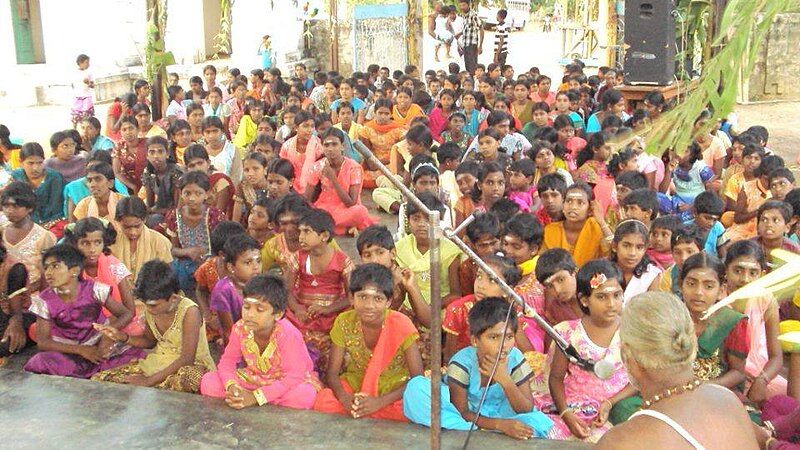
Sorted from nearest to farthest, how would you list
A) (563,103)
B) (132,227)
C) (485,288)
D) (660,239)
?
(485,288) → (660,239) → (132,227) → (563,103)

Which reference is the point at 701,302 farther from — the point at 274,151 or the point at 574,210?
the point at 274,151

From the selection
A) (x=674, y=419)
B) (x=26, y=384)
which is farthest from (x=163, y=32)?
(x=674, y=419)

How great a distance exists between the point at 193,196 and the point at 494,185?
6.00ft

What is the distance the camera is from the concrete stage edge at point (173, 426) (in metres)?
3.36

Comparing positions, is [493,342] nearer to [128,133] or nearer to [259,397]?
[259,397]

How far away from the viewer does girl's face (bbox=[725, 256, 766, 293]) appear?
12.5 feet

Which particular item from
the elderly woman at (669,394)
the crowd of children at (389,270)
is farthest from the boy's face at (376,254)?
the elderly woman at (669,394)

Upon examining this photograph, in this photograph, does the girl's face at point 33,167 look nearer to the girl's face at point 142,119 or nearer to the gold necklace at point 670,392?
the girl's face at point 142,119

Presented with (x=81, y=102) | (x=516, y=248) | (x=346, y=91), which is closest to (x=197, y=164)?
(x=516, y=248)

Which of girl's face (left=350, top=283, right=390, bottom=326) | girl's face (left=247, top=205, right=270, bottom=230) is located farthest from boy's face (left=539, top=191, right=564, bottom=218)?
girl's face (left=350, top=283, right=390, bottom=326)

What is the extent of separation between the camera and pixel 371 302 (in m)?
3.72

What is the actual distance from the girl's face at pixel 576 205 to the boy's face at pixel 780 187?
1192mm

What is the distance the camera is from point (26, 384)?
12.8ft

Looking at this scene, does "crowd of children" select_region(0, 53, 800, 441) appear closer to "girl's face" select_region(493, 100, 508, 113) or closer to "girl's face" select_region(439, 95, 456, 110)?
"girl's face" select_region(493, 100, 508, 113)
